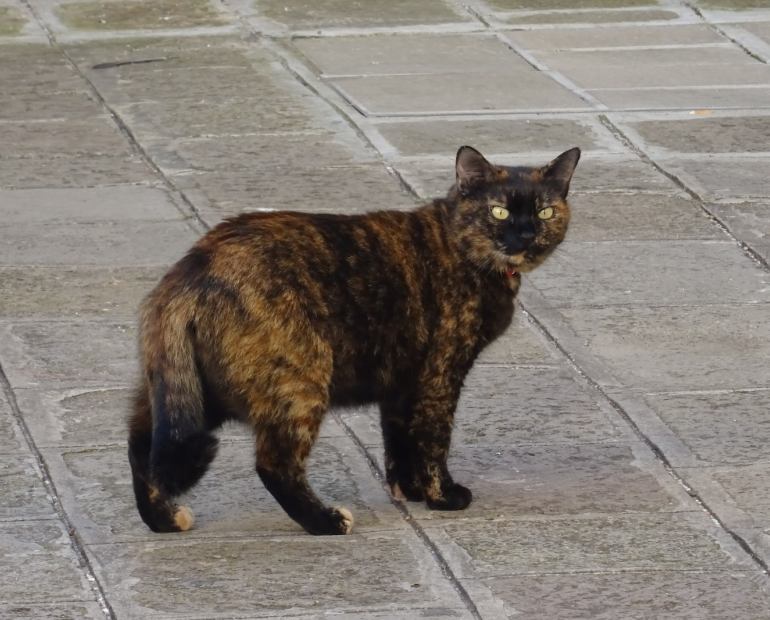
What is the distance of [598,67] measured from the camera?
13055 millimetres

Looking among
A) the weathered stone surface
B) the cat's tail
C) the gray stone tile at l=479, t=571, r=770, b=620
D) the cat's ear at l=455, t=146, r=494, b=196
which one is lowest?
the weathered stone surface

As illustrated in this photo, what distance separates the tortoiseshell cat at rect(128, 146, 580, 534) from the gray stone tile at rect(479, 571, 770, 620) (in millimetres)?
748

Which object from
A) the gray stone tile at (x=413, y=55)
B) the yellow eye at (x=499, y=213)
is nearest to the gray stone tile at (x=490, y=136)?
the gray stone tile at (x=413, y=55)

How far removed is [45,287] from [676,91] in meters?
6.22

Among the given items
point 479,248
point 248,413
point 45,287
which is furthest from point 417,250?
point 45,287

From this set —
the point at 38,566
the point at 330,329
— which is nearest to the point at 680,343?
the point at 330,329

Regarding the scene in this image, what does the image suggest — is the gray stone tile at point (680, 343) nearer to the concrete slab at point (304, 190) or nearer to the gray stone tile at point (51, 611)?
the concrete slab at point (304, 190)

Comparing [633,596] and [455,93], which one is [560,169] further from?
[455,93]

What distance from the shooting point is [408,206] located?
30.8ft

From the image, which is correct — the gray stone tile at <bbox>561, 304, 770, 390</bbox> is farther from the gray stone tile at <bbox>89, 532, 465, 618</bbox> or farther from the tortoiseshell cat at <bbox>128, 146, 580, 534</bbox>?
the gray stone tile at <bbox>89, 532, 465, 618</bbox>

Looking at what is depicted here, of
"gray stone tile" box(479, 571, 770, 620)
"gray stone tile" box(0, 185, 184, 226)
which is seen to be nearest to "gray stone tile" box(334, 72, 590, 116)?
"gray stone tile" box(0, 185, 184, 226)

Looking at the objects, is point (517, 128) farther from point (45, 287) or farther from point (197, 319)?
point (197, 319)

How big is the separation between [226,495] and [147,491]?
48 centimetres

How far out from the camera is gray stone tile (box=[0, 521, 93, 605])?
4910 mm
